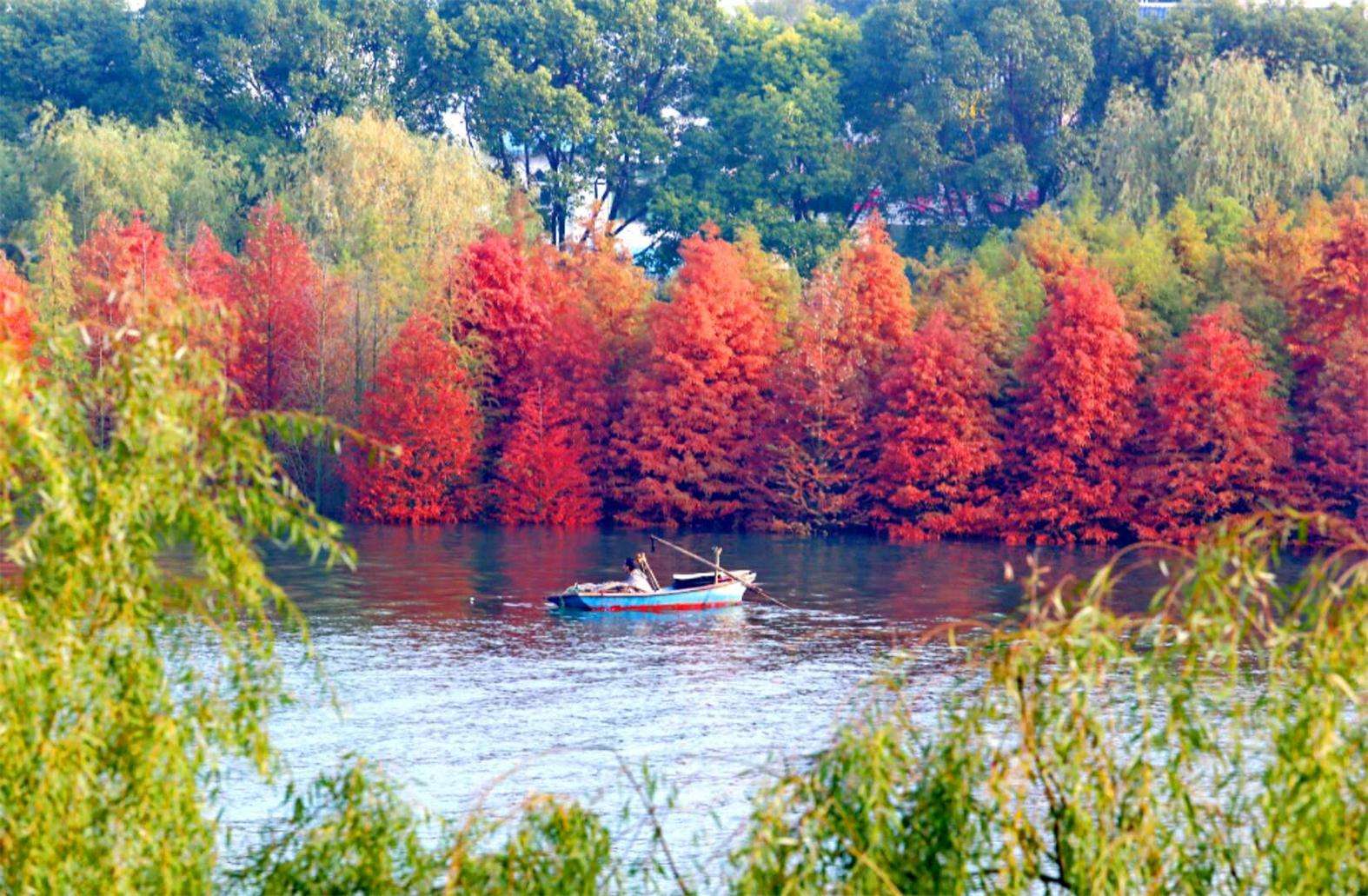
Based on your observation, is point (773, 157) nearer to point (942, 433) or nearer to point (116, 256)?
point (942, 433)

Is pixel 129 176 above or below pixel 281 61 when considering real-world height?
below

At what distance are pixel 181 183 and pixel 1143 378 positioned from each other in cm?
3913

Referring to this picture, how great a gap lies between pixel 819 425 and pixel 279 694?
2161 inches

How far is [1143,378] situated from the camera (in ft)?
203

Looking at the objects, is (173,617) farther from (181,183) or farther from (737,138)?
(737,138)

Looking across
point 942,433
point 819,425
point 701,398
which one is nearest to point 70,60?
point 701,398

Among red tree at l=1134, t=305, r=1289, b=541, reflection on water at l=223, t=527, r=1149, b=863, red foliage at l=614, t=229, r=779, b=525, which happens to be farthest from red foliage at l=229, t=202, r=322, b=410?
red tree at l=1134, t=305, r=1289, b=541

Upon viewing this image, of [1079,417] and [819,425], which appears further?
[819,425]

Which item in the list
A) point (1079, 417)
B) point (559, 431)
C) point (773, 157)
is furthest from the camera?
point (773, 157)

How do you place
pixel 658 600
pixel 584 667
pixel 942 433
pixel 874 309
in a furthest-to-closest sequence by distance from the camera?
pixel 874 309, pixel 942 433, pixel 658 600, pixel 584 667

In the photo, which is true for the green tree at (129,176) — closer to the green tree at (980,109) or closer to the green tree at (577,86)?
the green tree at (577,86)

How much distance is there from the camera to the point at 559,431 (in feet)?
220

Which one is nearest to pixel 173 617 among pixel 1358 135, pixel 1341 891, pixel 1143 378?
pixel 1341 891

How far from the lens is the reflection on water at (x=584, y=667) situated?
87.6ft
